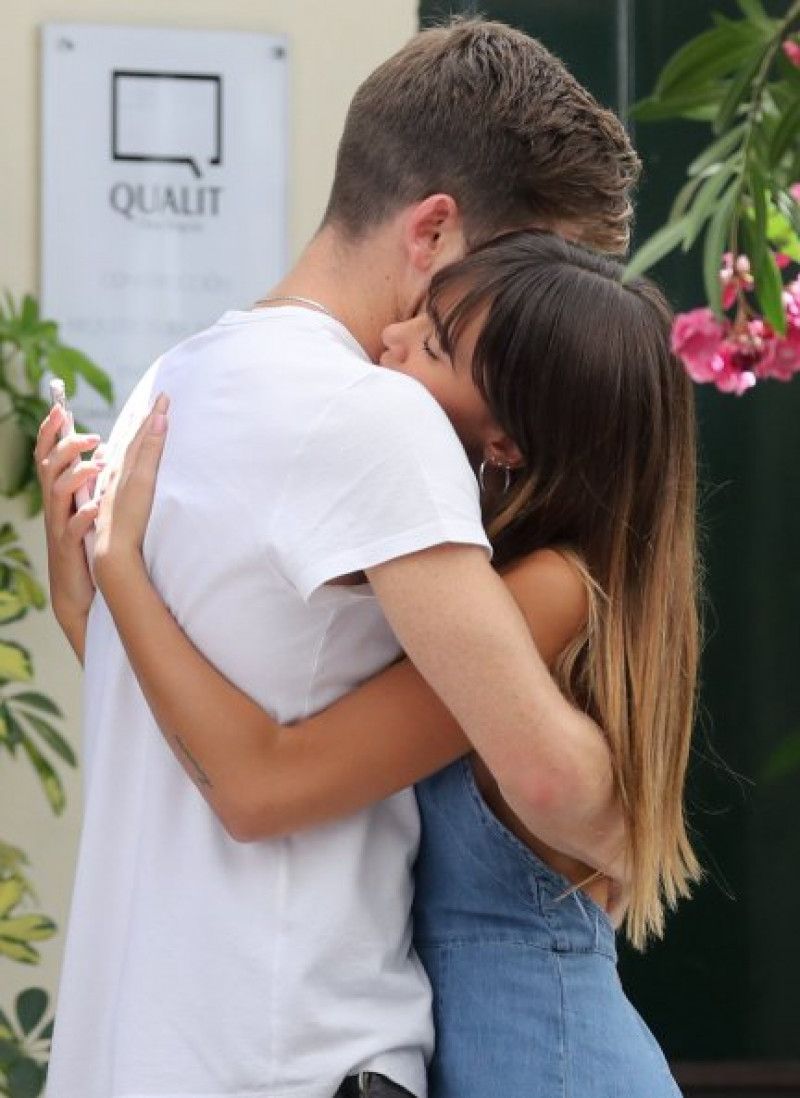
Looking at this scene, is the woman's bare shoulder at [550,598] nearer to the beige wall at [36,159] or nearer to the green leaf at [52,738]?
the green leaf at [52,738]

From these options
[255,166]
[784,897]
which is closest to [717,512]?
[784,897]

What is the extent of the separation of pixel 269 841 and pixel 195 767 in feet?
0.29

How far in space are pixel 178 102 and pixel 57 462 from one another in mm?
1855

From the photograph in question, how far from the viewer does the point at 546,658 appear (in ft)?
6.48

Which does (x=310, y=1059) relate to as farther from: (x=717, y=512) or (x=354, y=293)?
(x=717, y=512)

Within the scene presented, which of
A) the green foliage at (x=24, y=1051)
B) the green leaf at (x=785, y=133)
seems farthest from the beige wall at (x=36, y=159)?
the green leaf at (x=785, y=133)


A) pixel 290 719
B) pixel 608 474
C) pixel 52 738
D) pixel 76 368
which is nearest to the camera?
pixel 290 719

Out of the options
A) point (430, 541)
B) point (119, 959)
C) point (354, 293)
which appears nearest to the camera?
point (430, 541)

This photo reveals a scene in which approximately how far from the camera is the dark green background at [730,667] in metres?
4.03

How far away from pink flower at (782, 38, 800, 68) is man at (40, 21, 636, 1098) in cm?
54

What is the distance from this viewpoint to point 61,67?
3.83 m

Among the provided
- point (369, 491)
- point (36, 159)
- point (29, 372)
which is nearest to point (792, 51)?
point (369, 491)

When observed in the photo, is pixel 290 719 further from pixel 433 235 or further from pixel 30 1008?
pixel 30 1008

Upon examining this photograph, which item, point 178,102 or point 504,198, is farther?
point 178,102
